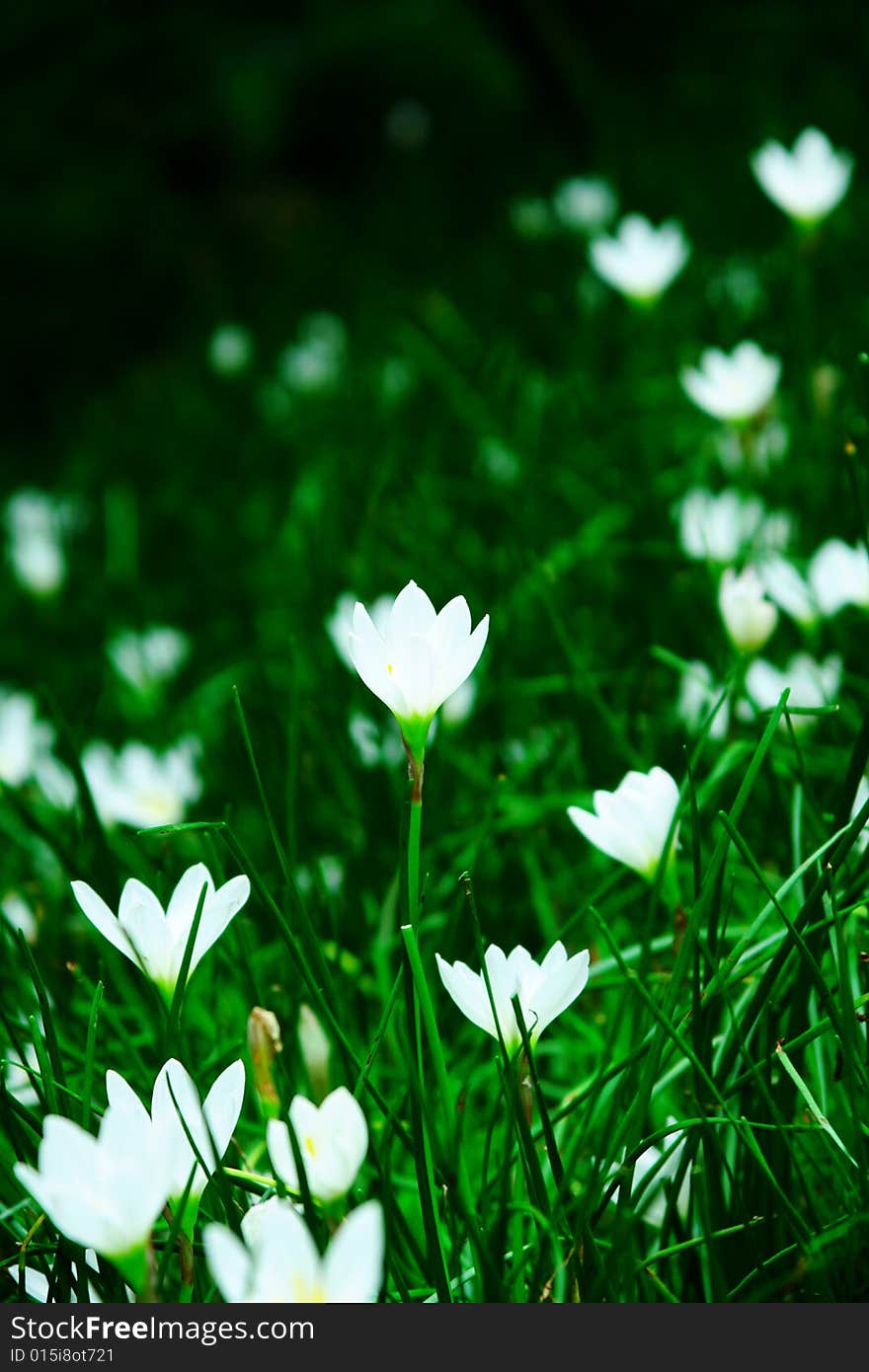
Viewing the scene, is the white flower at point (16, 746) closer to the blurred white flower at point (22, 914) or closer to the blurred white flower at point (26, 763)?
the blurred white flower at point (26, 763)

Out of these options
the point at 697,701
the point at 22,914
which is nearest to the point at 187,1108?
the point at 22,914

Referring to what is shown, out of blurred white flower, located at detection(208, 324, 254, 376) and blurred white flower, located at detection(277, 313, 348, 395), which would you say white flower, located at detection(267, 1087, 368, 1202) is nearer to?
blurred white flower, located at detection(277, 313, 348, 395)

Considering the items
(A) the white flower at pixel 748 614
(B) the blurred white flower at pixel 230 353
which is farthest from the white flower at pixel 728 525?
(B) the blurred white flower at pixel 230 353

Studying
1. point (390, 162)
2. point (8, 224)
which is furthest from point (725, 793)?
point (390, 162)

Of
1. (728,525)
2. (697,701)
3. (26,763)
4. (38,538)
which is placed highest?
(38,538)

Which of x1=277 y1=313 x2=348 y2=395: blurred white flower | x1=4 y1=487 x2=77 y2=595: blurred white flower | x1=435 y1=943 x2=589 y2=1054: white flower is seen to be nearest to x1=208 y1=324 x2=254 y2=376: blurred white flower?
x1=277 y1=313 x2=348 y2=395: blurred white flower

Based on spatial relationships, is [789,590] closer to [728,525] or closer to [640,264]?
[728,525]
